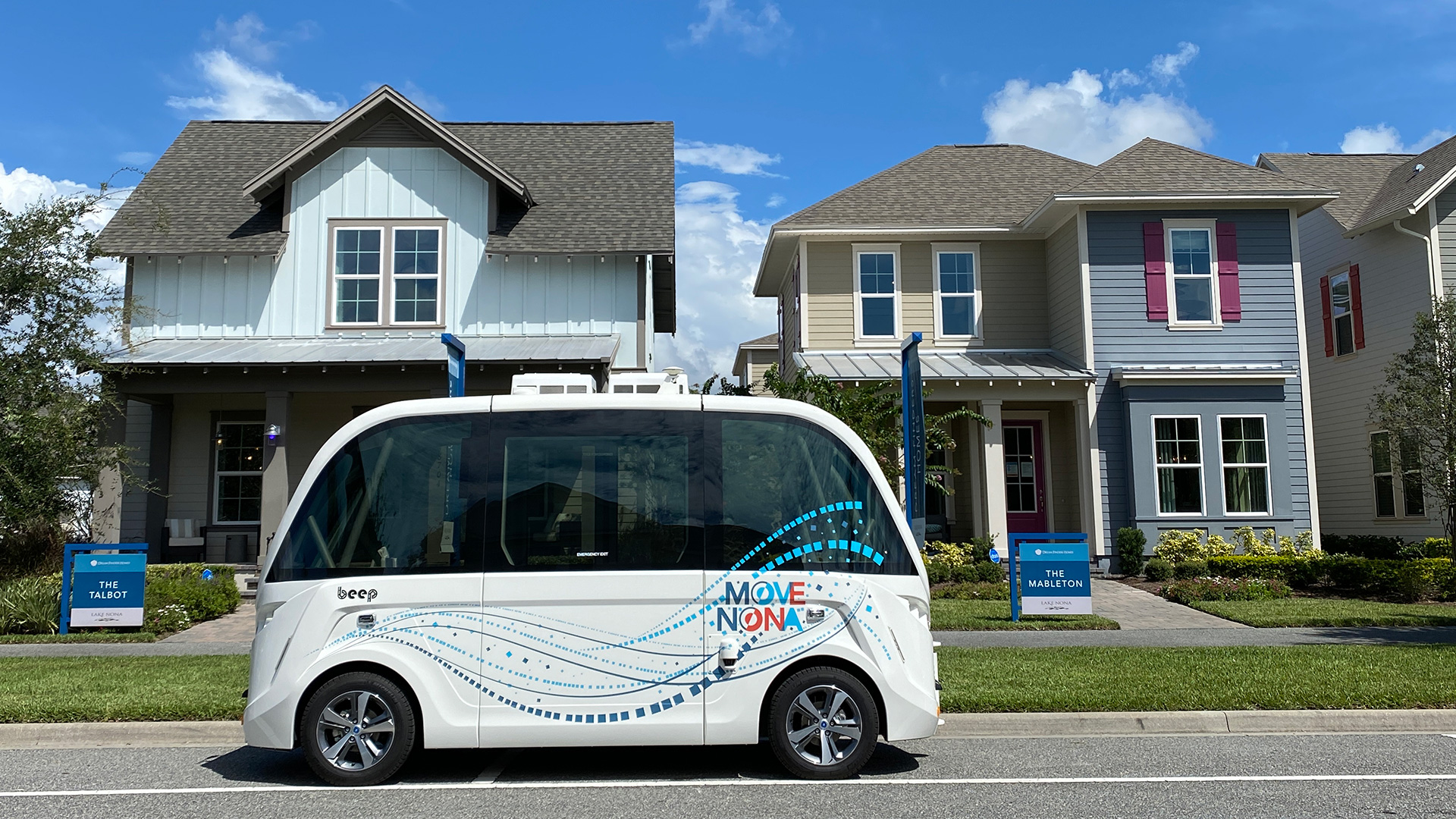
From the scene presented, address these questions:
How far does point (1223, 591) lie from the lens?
51.5ft

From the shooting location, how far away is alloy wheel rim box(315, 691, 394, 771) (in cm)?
639

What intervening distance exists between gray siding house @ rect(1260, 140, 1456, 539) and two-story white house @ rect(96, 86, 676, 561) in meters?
14.1

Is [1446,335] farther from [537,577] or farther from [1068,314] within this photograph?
[537,577]

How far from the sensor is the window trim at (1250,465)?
62.6 ft

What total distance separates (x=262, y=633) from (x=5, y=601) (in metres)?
9.19

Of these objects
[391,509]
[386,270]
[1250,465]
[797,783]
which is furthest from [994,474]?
[391,509]

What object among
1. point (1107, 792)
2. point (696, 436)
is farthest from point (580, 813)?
point (1107, 792)

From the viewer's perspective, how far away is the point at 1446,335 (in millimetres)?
17047

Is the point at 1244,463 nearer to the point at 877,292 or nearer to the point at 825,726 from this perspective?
the point at 877,292

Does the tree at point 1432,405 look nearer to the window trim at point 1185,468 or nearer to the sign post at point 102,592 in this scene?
the window trim at point 1185,468

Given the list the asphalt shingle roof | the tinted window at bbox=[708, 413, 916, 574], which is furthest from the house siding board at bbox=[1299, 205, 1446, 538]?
the tinted window at bbox=[708, 413, 916, 574]

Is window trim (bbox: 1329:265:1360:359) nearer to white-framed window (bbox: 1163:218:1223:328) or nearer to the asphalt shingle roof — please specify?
white-framed window (bbox: 1163:218:1223:328)

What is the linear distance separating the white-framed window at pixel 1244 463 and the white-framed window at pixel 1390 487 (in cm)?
204

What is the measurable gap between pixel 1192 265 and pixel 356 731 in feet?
58.3
